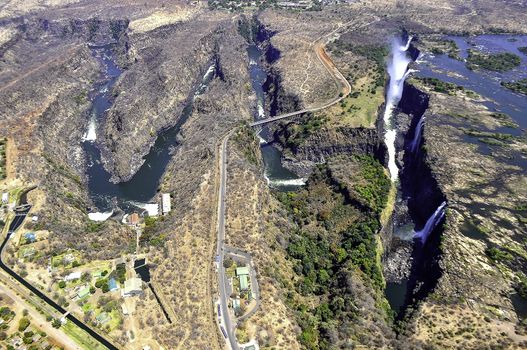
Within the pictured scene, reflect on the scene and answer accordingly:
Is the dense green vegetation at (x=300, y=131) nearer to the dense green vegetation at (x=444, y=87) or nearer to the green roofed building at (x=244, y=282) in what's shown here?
the dense green vegetation at (x=444, y=87)

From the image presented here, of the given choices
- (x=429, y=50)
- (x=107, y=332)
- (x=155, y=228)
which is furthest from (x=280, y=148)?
(x=429, y=50)

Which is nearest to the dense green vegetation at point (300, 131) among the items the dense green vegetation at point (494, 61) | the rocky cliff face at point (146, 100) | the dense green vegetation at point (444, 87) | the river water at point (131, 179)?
the river water at point (131, 179)

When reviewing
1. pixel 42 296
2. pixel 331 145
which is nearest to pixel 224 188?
pixel 42 296

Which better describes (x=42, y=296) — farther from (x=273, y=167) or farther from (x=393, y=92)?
(x=393, y=92)

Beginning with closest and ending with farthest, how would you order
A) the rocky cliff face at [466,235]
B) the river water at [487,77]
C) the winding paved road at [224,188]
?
the winding paved road at [224,188], the rocky cliff face at [466,235], the river water at [487,77]

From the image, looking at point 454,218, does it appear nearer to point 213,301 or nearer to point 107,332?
point 213,301

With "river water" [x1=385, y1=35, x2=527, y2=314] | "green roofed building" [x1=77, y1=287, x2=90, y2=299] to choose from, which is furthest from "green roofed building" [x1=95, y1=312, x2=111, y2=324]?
"river water" [x1=385, y1=35, x2=527, y2=314]
